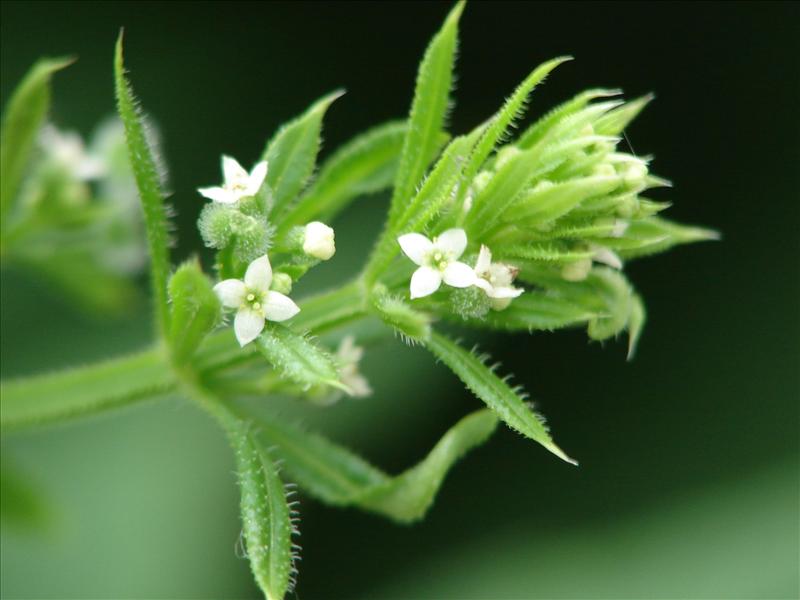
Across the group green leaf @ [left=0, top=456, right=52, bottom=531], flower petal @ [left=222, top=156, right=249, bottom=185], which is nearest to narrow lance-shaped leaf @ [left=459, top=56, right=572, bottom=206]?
flower petal @ [left=222, top=156, right=249, bottom=185]

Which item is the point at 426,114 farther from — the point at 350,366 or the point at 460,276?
the point at 350,366

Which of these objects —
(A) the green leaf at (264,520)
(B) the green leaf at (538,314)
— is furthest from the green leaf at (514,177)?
(A) the green leaf at (264,520)

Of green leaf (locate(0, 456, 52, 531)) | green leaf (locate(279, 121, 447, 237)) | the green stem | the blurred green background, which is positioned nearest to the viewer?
the green stem

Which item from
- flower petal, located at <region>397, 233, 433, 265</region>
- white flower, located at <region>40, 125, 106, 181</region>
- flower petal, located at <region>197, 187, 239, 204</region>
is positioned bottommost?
white flower, located at <region>40, 125, 106, 181</region>

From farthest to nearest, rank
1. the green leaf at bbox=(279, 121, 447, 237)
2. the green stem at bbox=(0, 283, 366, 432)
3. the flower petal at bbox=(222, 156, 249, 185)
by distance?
the green leaf at bbox=(279, 121, 447, 237) < the green stem at bbox=(0, 283, 366, 432) < the flower petal at bbox=(222, 156, 249, 185)

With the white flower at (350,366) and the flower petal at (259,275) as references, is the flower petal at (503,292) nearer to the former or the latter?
the flower petal at (259,275)

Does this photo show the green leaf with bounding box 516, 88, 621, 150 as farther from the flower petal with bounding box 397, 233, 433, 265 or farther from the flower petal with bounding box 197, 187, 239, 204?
the flower petal with bounding box 197, 187, 239, 204

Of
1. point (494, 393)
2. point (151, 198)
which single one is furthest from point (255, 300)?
point (494, 393)

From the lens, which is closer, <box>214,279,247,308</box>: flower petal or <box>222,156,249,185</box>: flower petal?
<box>214,279,247,308</box>: flower petal
